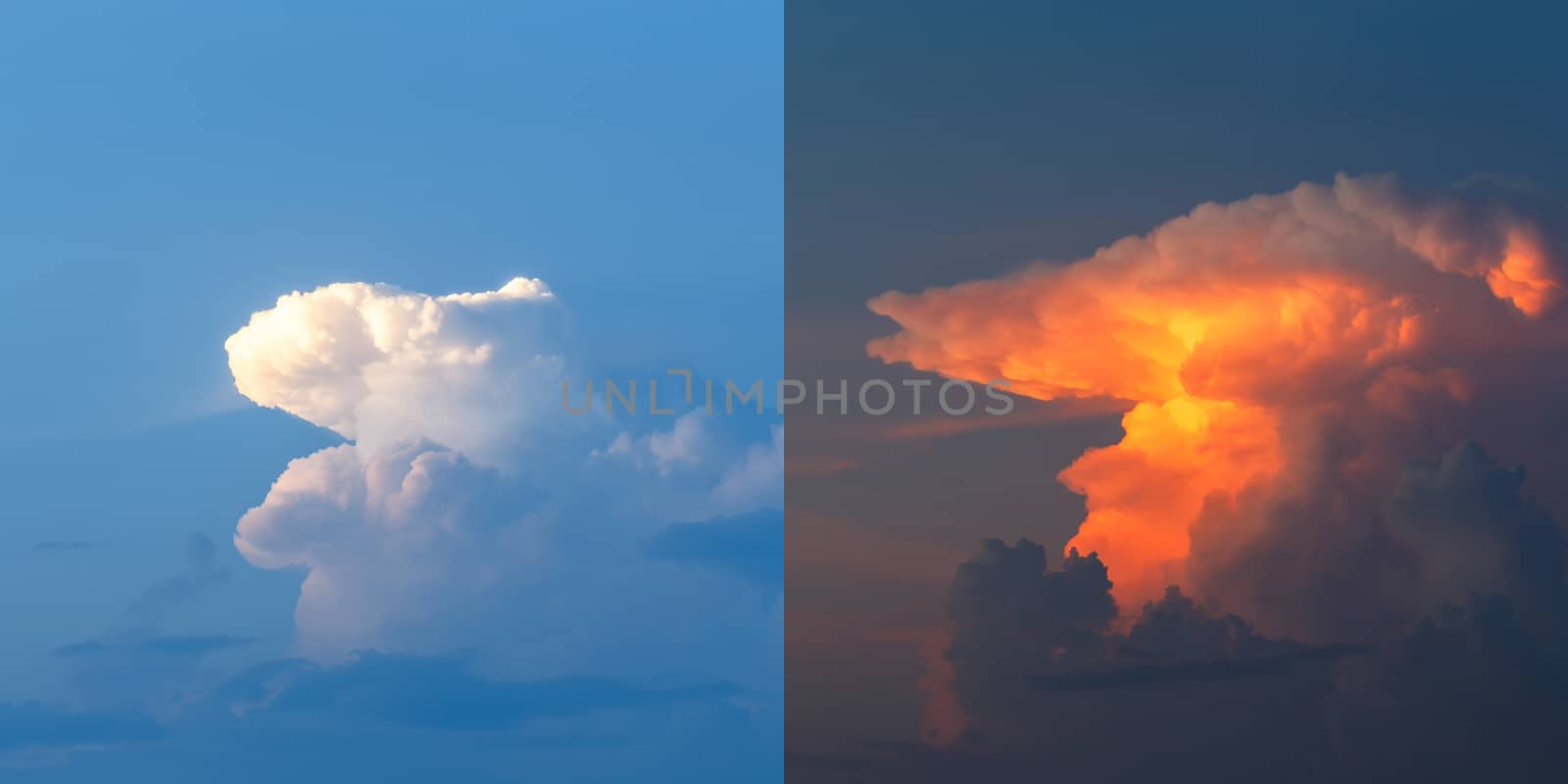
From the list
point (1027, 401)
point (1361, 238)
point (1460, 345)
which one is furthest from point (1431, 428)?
point (1027, 401)

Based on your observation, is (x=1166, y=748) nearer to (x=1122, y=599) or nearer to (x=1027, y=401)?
(x=1122, y=599)

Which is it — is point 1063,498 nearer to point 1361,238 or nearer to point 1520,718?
point 1361,238

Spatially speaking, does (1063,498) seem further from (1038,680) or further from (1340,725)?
(1340,725)

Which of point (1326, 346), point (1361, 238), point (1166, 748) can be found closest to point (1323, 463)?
point (1326, 346)

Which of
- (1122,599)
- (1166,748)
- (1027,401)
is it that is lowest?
(1166,748)

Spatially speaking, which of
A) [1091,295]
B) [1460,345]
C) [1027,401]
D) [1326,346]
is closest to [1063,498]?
[1027,401]

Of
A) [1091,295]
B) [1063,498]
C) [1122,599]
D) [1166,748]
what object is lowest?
[1166,748]

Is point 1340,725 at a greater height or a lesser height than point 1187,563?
lesser

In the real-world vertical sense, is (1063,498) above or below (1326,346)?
below
